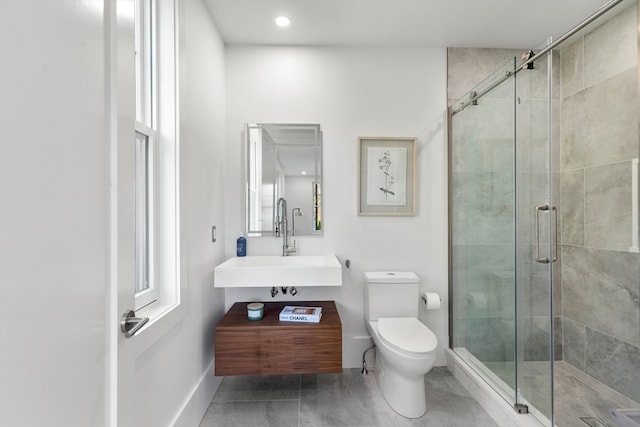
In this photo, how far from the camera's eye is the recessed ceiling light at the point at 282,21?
2031 mm

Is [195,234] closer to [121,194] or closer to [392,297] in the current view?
[121,194]

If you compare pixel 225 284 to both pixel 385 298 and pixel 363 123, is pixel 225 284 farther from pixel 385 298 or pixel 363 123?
pixel 363 123

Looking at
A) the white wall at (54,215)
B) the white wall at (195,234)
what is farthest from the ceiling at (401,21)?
the white wall at (54,215)

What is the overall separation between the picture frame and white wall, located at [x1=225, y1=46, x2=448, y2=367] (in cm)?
7

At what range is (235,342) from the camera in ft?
5.92

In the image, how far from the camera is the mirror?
236 cm

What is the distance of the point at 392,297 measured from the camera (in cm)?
218

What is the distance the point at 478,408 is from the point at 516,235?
3.62ft

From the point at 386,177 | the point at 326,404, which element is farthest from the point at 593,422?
the point at 386,177

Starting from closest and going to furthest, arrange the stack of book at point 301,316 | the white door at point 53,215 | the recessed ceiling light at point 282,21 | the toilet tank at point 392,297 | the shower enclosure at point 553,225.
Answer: the white door at point 53,215 < the shower enclosure at point 553,225 < the stack of book at point 301,316 < the recessed ceiling light at point 282,21 < the toilet tank at point 392,297

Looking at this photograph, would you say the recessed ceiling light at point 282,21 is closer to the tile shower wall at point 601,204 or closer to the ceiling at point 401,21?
the ceiling at point 401,21

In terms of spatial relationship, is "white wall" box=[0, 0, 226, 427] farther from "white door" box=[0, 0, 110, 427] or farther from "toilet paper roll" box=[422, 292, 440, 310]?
"toilet paper roll" box=[422, 292, 440, 310]

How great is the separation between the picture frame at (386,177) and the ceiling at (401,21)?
0.77 meters

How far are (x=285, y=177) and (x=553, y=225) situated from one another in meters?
1.82
